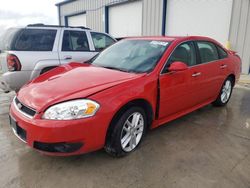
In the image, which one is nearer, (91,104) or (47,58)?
(91,104)

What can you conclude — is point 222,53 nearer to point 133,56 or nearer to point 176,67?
point 176,67

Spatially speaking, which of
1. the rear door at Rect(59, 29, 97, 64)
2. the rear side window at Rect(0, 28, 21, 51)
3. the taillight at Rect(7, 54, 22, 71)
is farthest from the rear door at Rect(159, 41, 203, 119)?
the rear side window at Rect(0, 28, 21, 51)

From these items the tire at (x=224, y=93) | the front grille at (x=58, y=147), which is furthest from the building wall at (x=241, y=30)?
the front grille at (x=58, y=147)

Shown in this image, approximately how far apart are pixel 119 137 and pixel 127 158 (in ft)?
1.19

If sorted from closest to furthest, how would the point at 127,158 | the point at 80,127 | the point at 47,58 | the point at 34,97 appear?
the point at 80,127 < the point at 34,97 < the point at 127,158 < the point at 47,58

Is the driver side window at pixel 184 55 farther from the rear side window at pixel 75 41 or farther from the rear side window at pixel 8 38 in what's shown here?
the rear side window at pixel 8 38

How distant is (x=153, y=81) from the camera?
2998 millimetres

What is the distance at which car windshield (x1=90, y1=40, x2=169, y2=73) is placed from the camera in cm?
321

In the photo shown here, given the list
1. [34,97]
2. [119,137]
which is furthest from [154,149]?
[34,97]

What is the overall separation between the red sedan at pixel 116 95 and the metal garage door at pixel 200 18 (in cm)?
483

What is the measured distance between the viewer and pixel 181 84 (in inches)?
134

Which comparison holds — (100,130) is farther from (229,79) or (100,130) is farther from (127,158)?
(229,79)

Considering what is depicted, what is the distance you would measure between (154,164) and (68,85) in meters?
1.38

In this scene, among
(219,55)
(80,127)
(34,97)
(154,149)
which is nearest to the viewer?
(80,127)
